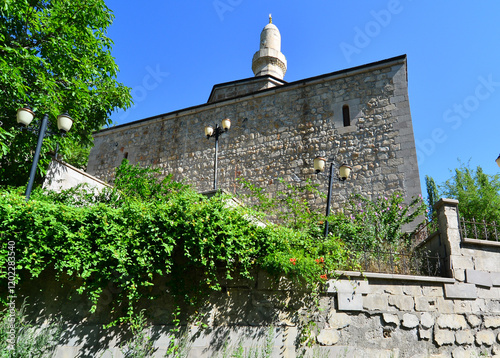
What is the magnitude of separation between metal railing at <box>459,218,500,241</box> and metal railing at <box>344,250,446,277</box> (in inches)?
30.2

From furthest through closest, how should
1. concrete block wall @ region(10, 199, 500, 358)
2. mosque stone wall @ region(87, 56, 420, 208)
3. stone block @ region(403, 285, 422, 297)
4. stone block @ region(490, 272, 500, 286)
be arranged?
mosque stone wall @ region(87, 56, 420, 208) → stone block @ region(490, 272, 500, 286) → stone block @ region(403, 285, 422, 297) → concrete block wall @ region(10, 199, 500, 358)

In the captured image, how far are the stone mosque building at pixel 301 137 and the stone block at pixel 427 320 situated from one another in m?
4.06

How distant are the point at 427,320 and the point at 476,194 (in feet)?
26.1

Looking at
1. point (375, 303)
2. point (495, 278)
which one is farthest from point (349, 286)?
point (495, 278)

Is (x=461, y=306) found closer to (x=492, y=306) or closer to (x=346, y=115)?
(x=492, y=306)

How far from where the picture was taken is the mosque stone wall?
1042 centimetres

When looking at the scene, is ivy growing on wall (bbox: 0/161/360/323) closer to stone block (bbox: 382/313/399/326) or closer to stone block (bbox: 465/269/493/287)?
stone block (bbox: 382/313/399/326)

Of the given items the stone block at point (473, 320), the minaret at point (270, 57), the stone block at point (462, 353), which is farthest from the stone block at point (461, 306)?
the minaret at point (270, 57)

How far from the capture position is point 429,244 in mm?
7488

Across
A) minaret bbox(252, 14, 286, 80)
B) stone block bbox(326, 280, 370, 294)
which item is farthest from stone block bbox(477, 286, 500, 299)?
minaret bbox(252, 14, 286, 80)

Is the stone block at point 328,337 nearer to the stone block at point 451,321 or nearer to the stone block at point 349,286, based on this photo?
the stone block at point 349,286

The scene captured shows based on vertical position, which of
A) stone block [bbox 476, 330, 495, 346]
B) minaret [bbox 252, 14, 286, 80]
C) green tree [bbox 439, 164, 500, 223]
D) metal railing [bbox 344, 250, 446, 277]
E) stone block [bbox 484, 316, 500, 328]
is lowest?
stone block [bbox 476, 330, 495, 346]

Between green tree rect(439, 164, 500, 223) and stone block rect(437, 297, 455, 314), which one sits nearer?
stone block rect(437, 297, 455, 314)

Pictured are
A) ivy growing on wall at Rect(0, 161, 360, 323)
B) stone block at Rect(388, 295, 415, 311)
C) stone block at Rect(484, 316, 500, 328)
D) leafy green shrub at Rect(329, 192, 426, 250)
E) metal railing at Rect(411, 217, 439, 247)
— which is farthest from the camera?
metal railing at Rect(411, 217, 439, 247)
